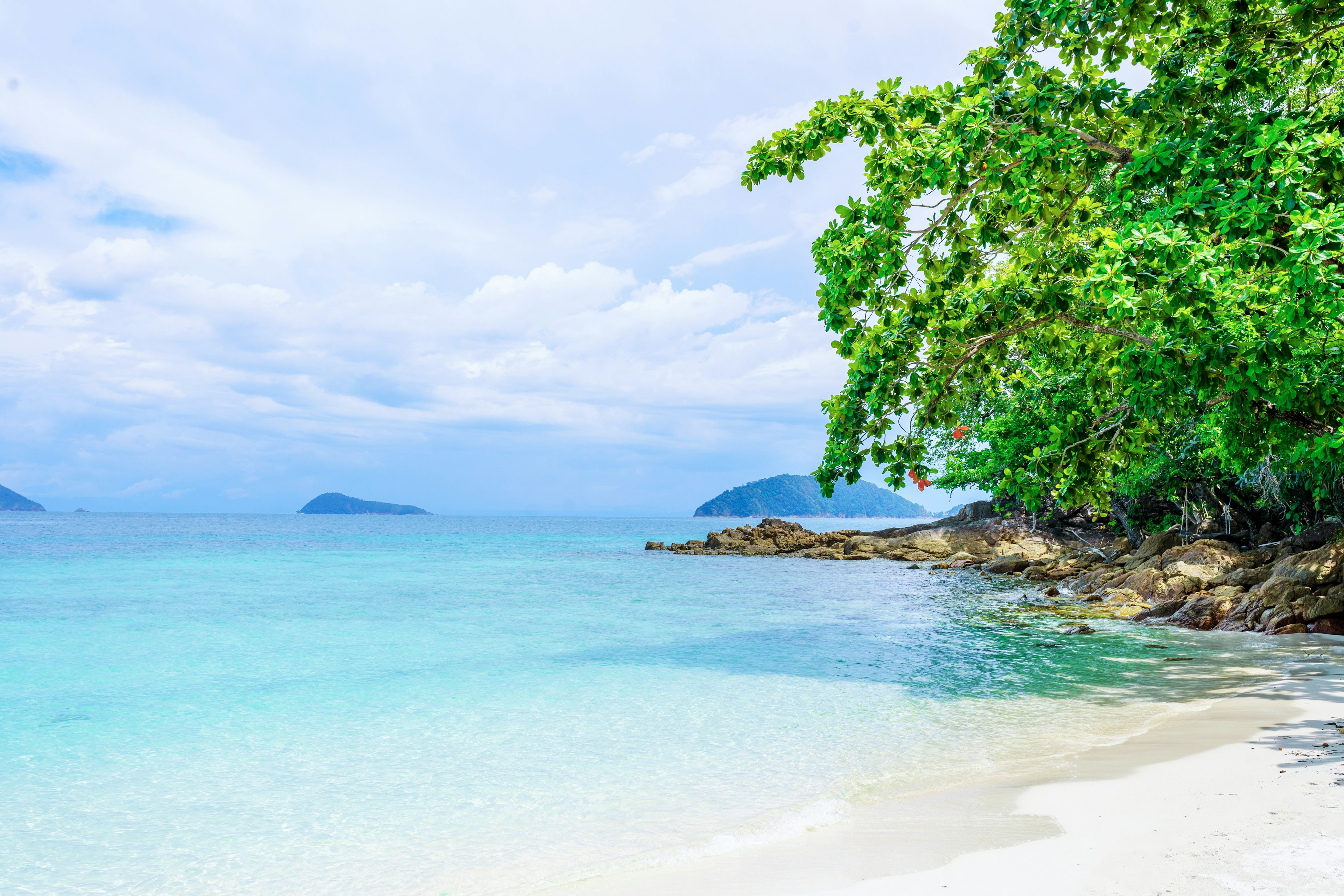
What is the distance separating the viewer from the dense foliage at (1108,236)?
24.0ft

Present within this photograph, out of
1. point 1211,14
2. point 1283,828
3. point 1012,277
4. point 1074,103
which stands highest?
point 1211,14

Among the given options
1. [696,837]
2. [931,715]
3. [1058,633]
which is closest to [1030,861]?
[696,837]

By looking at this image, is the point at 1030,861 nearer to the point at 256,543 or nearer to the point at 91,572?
the point at 91,572

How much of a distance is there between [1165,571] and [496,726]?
56.6 feet

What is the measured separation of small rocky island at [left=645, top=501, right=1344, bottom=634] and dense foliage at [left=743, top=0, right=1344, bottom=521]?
3.37 meters

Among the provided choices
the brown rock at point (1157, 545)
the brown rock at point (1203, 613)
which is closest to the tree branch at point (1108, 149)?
the brown rock at point (1203, 613)

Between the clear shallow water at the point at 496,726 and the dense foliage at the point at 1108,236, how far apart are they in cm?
323

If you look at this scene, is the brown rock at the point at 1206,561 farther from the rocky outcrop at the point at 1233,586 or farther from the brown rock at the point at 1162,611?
the brown rock at the point at 1162,611

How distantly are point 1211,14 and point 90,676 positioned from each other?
18.1 m

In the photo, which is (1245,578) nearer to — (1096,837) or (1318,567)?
(1318,567)

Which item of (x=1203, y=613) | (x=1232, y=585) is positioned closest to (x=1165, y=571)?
(x=1232, y=585)

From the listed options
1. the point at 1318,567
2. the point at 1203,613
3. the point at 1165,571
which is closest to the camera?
the point at 1318,567

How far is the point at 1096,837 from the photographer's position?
4.96 m

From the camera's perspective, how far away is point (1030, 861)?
4.65 meters
